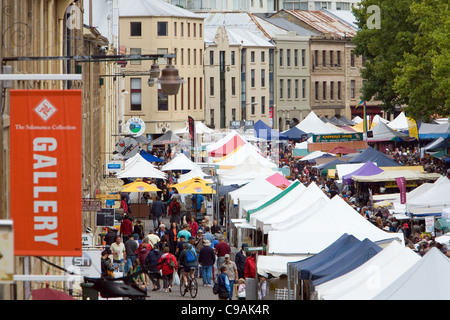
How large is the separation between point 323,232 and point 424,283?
769 centimetres

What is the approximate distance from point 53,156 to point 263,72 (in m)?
85.3

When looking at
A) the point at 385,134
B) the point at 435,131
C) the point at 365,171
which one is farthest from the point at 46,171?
the point at 385,134

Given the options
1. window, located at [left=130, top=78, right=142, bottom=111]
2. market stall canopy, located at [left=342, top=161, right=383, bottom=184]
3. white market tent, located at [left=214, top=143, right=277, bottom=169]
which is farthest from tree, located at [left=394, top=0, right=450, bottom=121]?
window, located at [left=130, top=78, right=142, bottom=111]

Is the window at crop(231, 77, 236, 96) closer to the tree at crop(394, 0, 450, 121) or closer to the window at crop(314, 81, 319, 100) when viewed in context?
the window at crop(314, 81, 319, 100)

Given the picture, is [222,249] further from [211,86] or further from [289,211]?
[211,86]

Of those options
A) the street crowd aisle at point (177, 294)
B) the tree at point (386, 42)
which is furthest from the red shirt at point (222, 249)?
the tree at point (386, 42)

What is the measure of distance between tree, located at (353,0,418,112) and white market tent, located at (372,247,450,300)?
121 ft

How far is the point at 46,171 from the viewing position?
10.3m

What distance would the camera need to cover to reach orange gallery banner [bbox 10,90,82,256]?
33.6 ft

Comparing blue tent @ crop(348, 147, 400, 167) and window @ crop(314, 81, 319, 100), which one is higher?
window @ crop(314, 81, 319, 100)

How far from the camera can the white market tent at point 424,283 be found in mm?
12945

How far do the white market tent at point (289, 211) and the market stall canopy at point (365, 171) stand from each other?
44.8ft

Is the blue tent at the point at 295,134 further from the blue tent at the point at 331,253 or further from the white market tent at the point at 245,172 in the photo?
the blue tent at the point at 331,253
